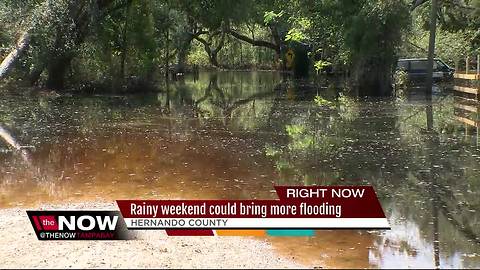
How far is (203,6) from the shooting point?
93.0 ft

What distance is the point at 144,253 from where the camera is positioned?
19.8 ft

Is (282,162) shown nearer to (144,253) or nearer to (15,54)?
(144,253)

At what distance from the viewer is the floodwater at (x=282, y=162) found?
680cm

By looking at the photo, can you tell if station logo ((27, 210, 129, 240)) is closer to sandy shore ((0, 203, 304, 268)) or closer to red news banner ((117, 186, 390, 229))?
sandy shore ((0, 203, 304, 268))

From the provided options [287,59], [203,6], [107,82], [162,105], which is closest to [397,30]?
[203,6]

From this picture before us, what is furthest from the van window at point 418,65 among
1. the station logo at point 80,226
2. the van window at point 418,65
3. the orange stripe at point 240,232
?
the station logo at point 80,226

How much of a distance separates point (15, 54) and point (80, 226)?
22.1 meters

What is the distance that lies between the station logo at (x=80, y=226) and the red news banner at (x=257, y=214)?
0.90ft

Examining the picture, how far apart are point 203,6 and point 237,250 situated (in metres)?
23.5

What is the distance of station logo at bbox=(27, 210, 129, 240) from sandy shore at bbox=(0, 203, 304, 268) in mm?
90

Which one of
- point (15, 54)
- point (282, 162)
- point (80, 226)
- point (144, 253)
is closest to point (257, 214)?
point (144, 253)

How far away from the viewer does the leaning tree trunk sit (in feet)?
85.6

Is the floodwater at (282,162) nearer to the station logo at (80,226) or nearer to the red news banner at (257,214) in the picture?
the red news banner at (257,214)

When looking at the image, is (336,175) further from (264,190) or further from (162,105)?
(162,105)
